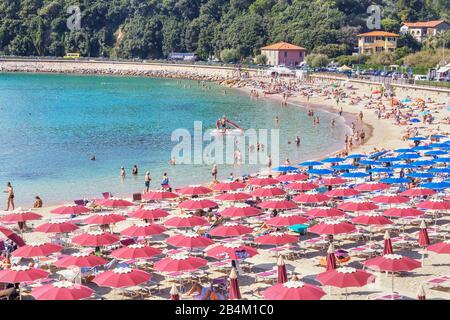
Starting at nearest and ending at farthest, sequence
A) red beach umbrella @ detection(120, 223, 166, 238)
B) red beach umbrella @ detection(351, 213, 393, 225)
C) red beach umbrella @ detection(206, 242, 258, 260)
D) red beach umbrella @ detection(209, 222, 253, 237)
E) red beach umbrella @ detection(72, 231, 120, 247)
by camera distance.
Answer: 1. red beach umbrella @ detection(206, 242, 258, 260)
2. red beach umbrella @ detection(72, 231, 120, 247)
3. red beach umbrella @ detection(209, 222, 253, 237)
4. red beach umbrella @ detection(120, 223, 166, 238)
5. red beach umbrella @ detection(351, 213, 393, 225)

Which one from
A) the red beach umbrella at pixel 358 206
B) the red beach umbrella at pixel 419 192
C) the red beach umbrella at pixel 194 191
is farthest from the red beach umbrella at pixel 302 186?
the red beach umbrella at pixel 358 206

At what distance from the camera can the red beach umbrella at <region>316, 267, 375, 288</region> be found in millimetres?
14461

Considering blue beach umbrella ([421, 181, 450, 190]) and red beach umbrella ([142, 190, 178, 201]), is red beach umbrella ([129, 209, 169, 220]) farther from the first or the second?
blue beach umbrella ([421, 181, 450, 190])

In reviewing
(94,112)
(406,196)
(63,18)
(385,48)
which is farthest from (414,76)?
(63,18)

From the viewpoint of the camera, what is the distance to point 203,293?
50.1 feet

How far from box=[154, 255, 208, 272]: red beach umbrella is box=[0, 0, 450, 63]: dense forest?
8526 cm

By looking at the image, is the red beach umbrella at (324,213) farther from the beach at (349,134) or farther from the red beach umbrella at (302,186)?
the red beach umbrella at (302,186)

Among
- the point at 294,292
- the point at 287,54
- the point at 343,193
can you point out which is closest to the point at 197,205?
the point at 343,193

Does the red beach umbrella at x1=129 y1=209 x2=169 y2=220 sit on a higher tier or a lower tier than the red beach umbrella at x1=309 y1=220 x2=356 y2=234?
lower

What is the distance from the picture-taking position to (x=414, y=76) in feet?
273

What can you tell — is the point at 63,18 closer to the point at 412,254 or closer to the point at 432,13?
the point at 432,13

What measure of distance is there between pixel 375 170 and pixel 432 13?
384 ft

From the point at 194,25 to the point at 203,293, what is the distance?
129986mm

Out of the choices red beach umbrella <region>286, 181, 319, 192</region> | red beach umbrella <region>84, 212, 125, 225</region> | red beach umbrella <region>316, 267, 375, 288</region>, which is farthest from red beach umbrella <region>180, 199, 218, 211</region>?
red beach umbrella <region>316, 267, 375, 288</region>
